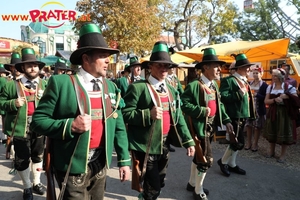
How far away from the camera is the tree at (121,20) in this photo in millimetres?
15328

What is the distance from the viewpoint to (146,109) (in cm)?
293

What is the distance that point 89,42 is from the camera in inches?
86.4

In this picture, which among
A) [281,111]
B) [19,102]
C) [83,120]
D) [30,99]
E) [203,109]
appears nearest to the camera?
[83,120]

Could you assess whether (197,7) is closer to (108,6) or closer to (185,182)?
(108,6)

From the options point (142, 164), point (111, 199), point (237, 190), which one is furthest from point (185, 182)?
point (142, 164)

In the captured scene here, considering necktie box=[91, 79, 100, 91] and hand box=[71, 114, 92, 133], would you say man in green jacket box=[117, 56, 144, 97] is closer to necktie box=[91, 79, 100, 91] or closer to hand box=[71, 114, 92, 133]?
necktie box=[91, 79, 100, 91]

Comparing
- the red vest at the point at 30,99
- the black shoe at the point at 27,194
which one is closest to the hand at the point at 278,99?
the red vest at the point at 30,99

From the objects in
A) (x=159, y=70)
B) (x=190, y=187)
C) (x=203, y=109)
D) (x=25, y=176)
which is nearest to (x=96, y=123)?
(x=159, y=70)

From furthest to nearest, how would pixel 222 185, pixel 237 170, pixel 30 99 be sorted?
pixel 237 170
pixel 222 185
pixel 30 99

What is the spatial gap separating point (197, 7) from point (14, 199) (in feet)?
83.3

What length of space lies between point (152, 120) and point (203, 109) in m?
0.94

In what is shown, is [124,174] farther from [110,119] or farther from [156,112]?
[156,112]

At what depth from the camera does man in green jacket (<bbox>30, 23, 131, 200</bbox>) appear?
2062 mm

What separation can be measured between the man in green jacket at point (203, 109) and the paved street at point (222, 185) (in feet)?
1.69
